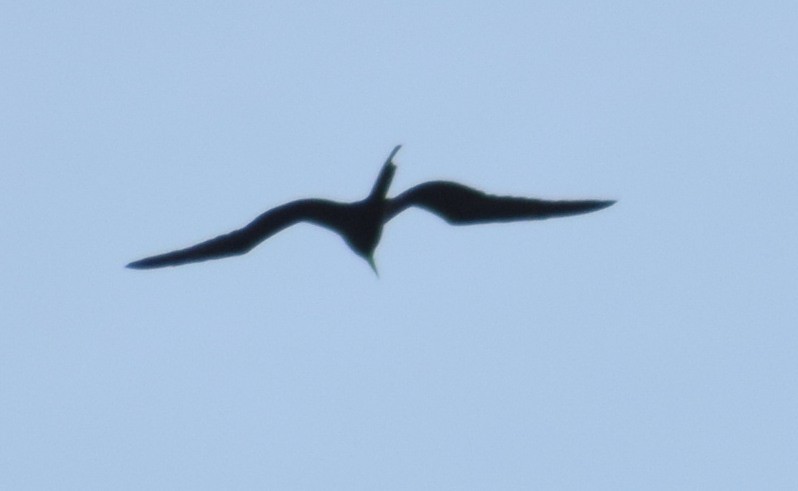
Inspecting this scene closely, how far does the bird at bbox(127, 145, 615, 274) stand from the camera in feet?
56.6

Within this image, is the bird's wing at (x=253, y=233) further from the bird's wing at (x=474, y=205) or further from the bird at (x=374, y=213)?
the bird's wing at (x=474, y=205)

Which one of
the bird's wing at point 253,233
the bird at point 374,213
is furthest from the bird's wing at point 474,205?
the bird's wing at point 253,233

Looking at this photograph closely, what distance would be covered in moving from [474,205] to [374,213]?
955 mm

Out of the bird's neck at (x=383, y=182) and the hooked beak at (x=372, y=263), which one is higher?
the bird's neck at (x=383, y=182)

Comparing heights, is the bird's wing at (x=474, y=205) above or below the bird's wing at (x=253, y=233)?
above

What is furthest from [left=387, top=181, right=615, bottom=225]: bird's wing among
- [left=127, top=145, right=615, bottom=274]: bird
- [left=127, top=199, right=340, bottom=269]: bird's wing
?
[left=127, top=199, right=340, bottom=269]: bird's wing

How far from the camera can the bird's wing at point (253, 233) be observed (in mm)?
17312

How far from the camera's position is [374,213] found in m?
17.3

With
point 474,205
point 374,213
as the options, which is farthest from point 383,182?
point 474,205

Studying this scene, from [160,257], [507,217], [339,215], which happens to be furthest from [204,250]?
[507,217]

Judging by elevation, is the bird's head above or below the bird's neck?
below

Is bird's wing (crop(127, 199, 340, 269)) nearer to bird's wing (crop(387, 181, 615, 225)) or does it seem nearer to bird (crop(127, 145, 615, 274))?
bird (crop(127, 145, 615, 274))

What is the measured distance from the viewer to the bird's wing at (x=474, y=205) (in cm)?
1725

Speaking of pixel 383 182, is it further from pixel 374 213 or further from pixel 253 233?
pixel 253 233
